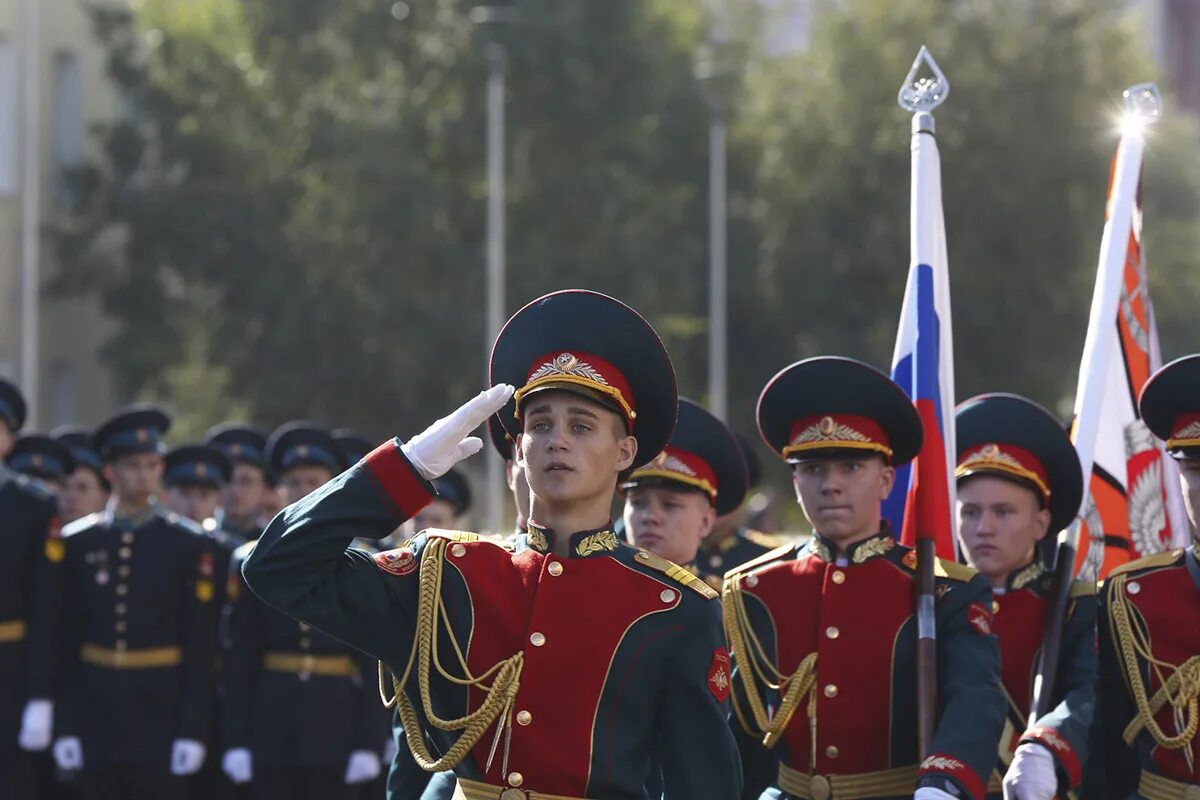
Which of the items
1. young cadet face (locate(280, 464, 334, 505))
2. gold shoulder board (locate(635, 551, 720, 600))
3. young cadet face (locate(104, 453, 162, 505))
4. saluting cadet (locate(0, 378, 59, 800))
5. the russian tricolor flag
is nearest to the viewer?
gold shoulder board (locate(635, 551, 720, 600))

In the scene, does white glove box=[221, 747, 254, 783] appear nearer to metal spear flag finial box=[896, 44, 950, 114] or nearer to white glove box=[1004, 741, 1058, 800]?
→ metal spear flag finial box=[896, 44, 950, 114]

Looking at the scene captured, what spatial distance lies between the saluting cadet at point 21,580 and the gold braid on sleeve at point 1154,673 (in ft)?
18.4

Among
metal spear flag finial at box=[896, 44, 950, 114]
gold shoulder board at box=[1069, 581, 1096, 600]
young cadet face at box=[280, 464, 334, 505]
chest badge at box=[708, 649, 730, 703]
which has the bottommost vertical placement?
chest badge at box=[708, 649, 730, 703]

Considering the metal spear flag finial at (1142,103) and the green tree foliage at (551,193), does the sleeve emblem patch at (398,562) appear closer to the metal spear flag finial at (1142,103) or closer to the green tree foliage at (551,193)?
the metal spear flag finial at (1142,103)

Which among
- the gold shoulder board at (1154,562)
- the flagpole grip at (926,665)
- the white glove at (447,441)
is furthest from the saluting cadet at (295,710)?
the white glove at (447,441)

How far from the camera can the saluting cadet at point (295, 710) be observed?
10.2 metres

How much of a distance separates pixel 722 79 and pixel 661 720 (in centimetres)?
3280

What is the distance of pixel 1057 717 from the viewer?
610cm

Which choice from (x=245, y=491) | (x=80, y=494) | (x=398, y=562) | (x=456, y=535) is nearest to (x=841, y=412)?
(x=456, y=535)

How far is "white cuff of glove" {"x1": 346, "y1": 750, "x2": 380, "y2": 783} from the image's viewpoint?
33.7 ft

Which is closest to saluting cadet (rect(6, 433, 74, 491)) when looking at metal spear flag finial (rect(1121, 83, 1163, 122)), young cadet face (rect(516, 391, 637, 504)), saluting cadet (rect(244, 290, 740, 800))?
metal spear flag finial (rect(1121, 83, 1163, 122))

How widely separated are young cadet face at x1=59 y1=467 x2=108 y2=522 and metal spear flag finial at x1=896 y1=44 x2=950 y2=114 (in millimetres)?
6440

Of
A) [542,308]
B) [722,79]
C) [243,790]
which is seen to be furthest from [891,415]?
[722,79]

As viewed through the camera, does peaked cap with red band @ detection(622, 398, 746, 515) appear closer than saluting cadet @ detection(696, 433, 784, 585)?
Yes
